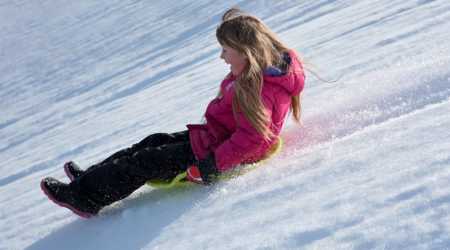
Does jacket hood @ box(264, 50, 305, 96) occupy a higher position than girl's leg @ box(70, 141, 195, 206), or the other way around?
jacket hood @ box(264, 50, 305, 96)

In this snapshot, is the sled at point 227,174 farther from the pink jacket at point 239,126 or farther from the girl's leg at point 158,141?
the girl's leg at point 158,141

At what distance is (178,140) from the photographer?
3055mm

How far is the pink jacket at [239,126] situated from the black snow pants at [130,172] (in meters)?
0.11

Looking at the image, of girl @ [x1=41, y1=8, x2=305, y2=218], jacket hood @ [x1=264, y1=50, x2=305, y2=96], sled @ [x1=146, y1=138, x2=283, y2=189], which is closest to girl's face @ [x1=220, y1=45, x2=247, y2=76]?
girl @ [x1=41, y1=8, x2=305, y2=218]

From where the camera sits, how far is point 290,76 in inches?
108

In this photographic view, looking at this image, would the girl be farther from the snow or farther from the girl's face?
the snow

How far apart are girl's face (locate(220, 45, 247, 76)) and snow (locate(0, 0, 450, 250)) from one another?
479 millimetres

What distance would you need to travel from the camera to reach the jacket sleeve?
2.64 meters

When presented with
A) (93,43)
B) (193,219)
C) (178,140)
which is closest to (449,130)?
(193,219)

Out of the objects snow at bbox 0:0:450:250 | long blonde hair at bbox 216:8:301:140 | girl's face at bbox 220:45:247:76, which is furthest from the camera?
girl's face at bbox 220:45:247:76

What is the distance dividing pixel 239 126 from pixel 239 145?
96mm

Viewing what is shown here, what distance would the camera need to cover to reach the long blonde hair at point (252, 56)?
2621 mm

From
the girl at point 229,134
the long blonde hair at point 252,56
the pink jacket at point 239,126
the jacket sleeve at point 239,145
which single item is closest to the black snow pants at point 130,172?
the girl at point 229,134

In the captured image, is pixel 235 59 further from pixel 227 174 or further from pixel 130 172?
pixel 130 172
